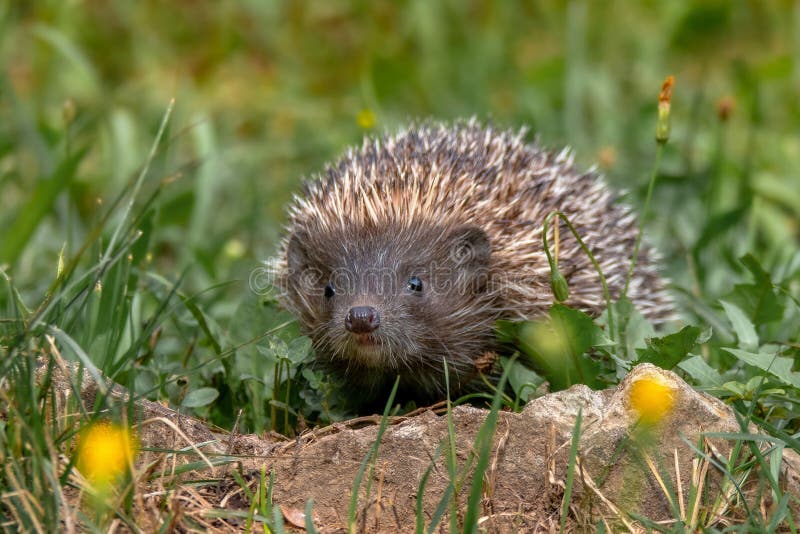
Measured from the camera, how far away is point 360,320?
4.75 meters

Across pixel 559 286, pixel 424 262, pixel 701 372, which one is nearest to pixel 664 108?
pixel 559 286

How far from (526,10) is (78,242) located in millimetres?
6467

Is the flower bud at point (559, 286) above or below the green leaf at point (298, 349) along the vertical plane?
above

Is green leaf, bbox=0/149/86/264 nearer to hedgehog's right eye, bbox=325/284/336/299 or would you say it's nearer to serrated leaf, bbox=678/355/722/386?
hedgehog's right eye, bbox=325/284/336/299

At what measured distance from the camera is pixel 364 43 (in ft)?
40.0

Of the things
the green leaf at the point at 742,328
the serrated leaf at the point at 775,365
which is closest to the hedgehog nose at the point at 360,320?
the serrated leaf at the point at 775,365

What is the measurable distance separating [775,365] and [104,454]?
2697 mm

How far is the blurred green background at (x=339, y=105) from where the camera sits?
298 inches

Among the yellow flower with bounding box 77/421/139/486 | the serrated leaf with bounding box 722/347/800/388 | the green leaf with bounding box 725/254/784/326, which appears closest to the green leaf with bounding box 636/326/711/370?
the serrated leaf with bounding box 722/347/800/388

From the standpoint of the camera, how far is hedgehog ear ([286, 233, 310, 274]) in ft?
18.1

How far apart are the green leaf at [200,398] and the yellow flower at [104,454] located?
35.6 inches

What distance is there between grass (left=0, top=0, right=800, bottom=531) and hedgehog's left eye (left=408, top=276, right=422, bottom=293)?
0.65 m

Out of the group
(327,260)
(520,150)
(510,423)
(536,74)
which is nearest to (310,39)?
(536,74)

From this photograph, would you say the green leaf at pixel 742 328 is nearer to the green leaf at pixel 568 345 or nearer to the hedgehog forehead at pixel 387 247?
the green leaf at pixel 568 345
